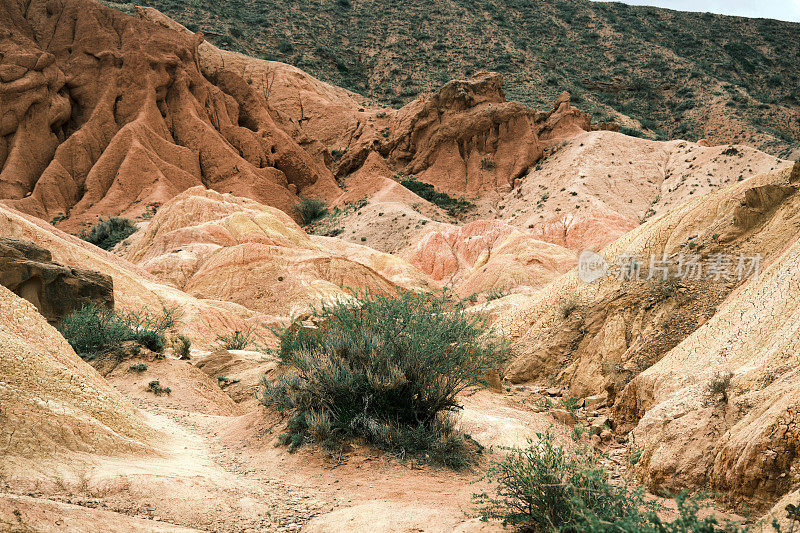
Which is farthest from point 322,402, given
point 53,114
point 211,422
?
point 53,114

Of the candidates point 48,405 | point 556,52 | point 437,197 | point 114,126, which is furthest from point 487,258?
point 556,52

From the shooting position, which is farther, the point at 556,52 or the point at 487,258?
the point at 556,52

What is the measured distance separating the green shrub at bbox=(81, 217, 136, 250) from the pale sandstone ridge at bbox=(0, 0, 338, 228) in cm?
289

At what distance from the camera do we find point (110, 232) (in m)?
35.9

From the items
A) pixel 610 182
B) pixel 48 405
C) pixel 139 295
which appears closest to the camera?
pixel 48 405

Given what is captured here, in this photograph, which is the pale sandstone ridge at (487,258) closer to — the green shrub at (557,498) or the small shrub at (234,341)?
the small shrub at (234,341)

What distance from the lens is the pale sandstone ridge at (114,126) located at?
134 ft

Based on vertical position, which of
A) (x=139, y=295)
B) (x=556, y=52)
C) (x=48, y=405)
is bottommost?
(x=139, y=295)

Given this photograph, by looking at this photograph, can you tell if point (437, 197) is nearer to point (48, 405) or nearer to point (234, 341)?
point (234, 341)

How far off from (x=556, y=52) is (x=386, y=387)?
8081cm

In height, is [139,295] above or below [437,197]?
below

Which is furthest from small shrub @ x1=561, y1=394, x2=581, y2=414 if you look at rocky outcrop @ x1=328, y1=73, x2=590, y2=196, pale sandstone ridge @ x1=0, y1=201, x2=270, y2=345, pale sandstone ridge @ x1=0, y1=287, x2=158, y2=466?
rocky outcrop @ x1=328, y1=73, x2=590, y2=196

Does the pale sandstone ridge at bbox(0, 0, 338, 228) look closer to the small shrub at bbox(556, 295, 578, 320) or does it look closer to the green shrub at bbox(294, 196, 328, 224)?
the green shrub at bbox(294, 196, 328, 224)

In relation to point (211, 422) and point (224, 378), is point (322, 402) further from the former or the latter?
point (224, 378)
